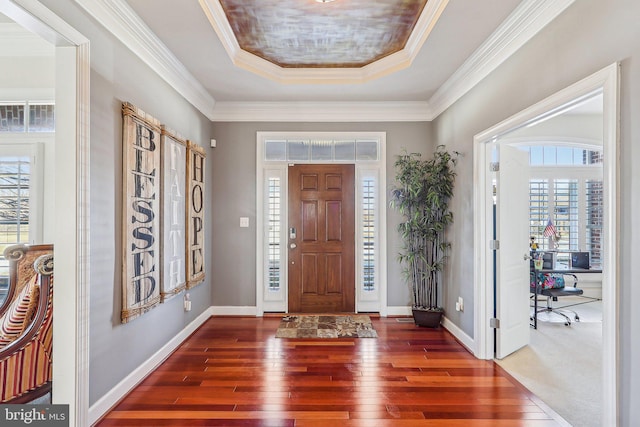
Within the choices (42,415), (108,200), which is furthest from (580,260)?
(42,415)

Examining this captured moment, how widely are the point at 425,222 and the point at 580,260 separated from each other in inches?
106

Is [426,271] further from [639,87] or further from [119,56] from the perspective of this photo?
[119,56]

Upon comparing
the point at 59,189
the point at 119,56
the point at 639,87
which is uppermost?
the point at 119,56

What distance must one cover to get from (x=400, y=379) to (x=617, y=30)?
2.65 metres

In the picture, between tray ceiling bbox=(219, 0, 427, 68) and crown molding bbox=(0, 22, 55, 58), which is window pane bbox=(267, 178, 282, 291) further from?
crown molding bbox=(0, 22, 55, 58)

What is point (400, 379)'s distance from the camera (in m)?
2.72

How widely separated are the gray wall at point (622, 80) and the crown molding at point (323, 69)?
725 millimetres

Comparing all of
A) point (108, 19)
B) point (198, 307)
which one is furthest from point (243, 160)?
point (108, 19)

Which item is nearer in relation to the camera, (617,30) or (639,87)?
(639,87)

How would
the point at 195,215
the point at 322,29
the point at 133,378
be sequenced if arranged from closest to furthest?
the point at 133,378, the point at 322,29, the point at 195,215

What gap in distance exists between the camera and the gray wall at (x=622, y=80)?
157cm

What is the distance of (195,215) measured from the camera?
3.72m

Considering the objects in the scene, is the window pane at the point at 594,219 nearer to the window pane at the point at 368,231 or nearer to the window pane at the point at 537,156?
the window pane at the point at 537,156

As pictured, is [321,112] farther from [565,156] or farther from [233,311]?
[565,156]
